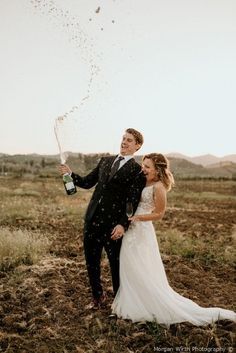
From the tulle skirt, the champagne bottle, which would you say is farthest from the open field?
the champagne bottle

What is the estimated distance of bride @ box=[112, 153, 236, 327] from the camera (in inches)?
203

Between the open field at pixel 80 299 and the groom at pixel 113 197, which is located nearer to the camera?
the open field at pixel 80 299

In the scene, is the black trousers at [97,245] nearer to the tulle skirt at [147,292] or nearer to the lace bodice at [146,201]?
the tulle skirt at [147,292]

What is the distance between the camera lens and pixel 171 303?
5.16m

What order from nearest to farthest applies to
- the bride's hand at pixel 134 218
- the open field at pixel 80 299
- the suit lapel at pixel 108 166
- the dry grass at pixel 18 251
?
the open field at pixel 80 299 < the bride's hand at pixel 134 218 < the suit lapel at pixel 108 166 < the dry grass at pixel 18 251

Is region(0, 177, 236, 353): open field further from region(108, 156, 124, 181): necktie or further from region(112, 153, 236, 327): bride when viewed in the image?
region(108, 156, 124, 181): necktie

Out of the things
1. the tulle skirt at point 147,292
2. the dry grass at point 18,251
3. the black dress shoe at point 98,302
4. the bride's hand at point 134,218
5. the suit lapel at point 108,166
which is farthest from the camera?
the dry grass at point 18,251

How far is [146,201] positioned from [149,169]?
15.1 inches

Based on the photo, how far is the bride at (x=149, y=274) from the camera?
5.16 m

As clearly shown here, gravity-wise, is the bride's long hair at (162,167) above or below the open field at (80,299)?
above

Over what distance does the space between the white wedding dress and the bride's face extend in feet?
0.43

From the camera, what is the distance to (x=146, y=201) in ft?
17.7

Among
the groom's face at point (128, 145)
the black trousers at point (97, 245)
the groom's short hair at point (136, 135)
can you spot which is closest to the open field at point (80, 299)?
the black trousers at point (97, 245)

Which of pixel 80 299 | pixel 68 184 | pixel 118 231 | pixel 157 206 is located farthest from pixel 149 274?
pixel 68 184
